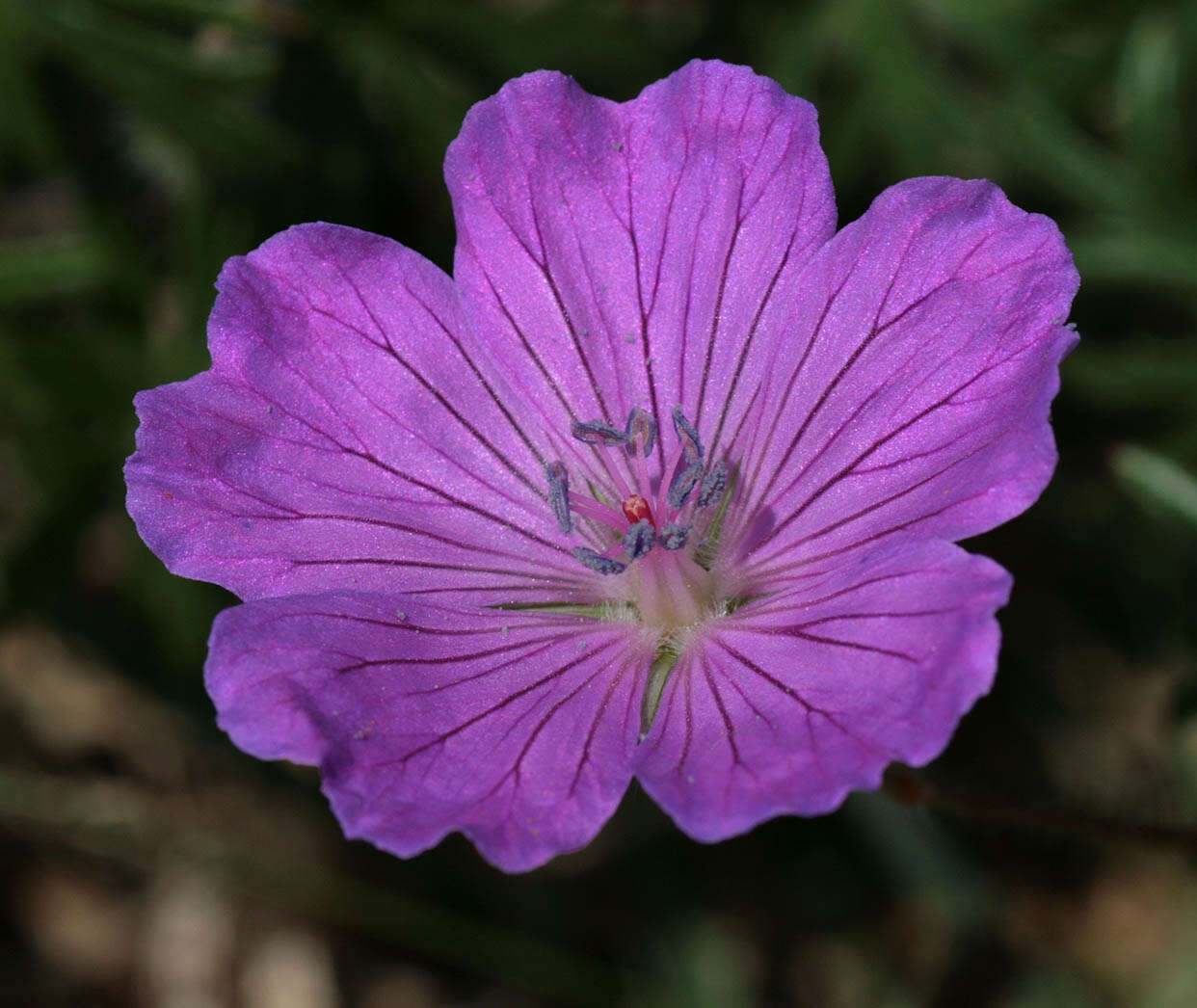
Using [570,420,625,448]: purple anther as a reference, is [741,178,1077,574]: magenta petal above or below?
above

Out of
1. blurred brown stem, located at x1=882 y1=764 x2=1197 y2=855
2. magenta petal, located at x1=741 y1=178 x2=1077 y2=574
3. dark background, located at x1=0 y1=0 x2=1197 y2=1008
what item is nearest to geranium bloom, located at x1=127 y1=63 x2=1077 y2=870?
magenta petal, located at x1=741 y1=178 x2=1077 y2=574

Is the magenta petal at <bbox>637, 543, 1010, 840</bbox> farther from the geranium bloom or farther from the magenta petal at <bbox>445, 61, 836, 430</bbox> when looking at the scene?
the magenta petal at <bbox>445, 61, 836, 430</bbox>

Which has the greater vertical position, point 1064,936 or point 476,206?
point 476,206

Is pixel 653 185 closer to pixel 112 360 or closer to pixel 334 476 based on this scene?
pixel 334 476

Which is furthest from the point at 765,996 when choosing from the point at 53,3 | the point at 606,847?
the point at 53,3

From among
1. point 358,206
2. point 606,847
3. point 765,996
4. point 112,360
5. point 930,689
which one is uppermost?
point 930,689

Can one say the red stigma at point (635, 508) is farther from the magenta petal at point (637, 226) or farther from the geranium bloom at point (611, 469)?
the magenta petal at point (637, 226)

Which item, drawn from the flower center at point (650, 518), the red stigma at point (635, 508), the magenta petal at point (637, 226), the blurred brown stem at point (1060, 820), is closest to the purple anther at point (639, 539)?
the flower center at point (650, 518)
